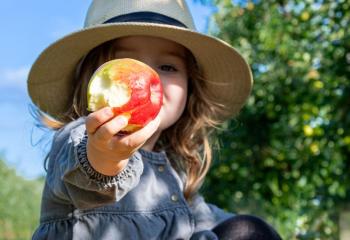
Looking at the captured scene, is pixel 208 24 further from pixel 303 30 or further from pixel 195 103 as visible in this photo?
pixel 195 103

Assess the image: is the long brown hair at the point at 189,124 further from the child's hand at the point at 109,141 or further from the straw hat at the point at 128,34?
the child's hand at the point at 109,141

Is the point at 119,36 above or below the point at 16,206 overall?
above

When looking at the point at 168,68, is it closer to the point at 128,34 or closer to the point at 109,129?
the point at 128,34

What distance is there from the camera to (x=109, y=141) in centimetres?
115

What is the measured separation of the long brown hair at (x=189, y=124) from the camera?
198 centimetres

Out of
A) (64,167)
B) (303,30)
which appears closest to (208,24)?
(303,30)


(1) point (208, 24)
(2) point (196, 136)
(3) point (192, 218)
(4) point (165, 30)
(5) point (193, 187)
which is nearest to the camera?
(4) point (165, 30)

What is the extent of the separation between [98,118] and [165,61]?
761mm

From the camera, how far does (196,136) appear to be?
2262 millimetres

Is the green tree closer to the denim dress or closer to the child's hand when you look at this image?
the denim dress

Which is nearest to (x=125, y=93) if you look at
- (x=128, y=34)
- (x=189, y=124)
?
(x=128, y=34)

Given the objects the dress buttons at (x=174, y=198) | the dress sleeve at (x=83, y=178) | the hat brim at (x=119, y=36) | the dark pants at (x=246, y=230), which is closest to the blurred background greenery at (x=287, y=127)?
the hat brim at (x=119, y=36)

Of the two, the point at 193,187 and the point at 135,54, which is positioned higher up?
the point at 135,54

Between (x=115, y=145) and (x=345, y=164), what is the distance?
95.8 inches
